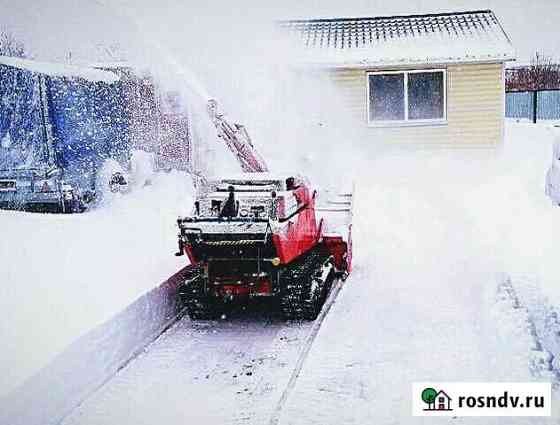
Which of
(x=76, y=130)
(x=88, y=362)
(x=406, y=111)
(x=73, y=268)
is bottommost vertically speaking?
(x=88, y=362)

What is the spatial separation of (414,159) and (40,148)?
3.57 meters

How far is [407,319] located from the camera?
10.8ft

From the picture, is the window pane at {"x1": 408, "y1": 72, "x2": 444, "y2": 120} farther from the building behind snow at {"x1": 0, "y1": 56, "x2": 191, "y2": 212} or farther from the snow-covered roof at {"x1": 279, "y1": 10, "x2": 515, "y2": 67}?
the building behind snow at {"x1": 0, "y1": 56, "x2": 191, "y2": 212}

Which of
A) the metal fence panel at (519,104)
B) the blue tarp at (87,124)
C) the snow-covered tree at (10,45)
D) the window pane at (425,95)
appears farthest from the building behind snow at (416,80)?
the snow-covered tree at (10,45)

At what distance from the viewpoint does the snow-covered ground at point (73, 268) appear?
244cm

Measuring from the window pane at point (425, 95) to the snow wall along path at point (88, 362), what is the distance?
3.76 metres

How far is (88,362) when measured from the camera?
2.65 m

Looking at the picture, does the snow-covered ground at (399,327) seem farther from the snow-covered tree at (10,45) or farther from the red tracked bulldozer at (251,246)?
the snow-covered tree at (10,45)

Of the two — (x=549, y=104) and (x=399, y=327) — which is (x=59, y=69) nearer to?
(x=399, y=327)

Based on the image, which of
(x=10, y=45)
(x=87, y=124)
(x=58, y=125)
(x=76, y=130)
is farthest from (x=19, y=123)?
(x=87, y=124)

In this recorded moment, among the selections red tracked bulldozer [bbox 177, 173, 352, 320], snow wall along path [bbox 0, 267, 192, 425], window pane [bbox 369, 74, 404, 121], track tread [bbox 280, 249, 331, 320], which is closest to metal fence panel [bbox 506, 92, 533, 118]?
red tracked bulldozer [bbox 177, 173, 352, 320]

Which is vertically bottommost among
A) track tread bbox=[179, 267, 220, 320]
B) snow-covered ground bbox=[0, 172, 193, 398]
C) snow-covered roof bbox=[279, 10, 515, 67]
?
track tread bbox=[179, 267, 220, 320]

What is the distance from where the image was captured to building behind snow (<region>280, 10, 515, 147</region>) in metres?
5.28

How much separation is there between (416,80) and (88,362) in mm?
A: 4886
